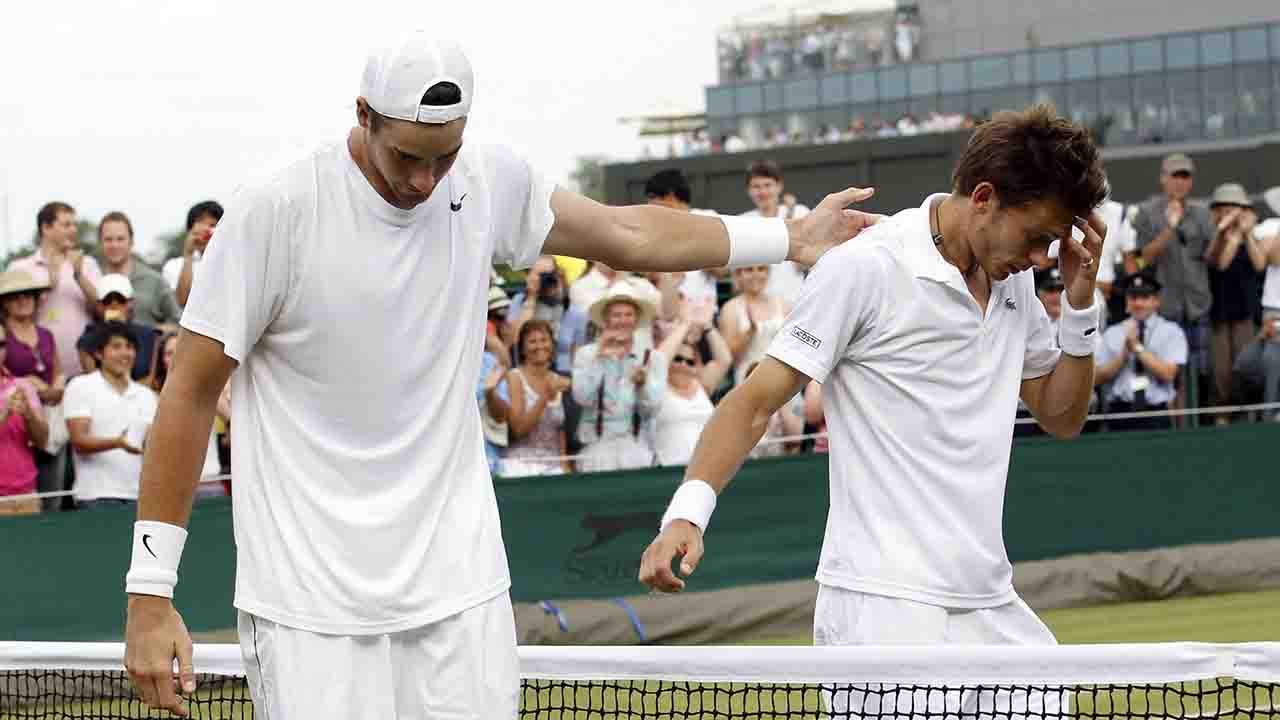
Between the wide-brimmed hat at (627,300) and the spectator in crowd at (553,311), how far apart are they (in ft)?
1.21

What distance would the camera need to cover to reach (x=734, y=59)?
72.4m

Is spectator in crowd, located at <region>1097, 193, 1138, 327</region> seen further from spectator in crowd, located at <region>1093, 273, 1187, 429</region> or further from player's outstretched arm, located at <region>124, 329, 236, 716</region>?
player's outstretched arm, located at <region>124, 329, 236, 716</region>

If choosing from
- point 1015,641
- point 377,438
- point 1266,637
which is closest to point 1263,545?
point 1266,637

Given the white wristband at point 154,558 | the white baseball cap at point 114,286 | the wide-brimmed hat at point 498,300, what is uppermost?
the white baseball cap at point 114,286

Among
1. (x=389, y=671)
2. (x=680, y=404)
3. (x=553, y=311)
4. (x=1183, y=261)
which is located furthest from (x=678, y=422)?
(x=389, y=671)

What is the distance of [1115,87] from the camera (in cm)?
6216

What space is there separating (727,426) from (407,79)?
126cm

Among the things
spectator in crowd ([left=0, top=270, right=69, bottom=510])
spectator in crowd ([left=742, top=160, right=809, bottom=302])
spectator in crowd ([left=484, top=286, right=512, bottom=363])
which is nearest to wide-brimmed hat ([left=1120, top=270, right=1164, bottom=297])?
spectator in crowd ([left=742, top=160, right=809, bottom=302])

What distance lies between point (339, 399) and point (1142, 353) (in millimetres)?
9736

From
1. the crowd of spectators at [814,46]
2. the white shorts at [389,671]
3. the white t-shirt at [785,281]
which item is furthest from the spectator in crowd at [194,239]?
the crowd of spectators at [814,46]

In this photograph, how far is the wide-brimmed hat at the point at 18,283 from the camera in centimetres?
1045

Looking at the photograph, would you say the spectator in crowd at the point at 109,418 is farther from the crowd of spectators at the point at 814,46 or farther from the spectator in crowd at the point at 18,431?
the crowd of spectators at the point at 814,46

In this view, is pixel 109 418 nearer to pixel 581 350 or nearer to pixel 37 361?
pixel 37 361

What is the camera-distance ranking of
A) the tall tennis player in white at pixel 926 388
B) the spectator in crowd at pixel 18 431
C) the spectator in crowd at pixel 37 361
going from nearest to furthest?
the tall tennis player in white at pixel 926 388
the spectator in crowd at pixel 18 431
the spectator in crowd at pixel 37 361
